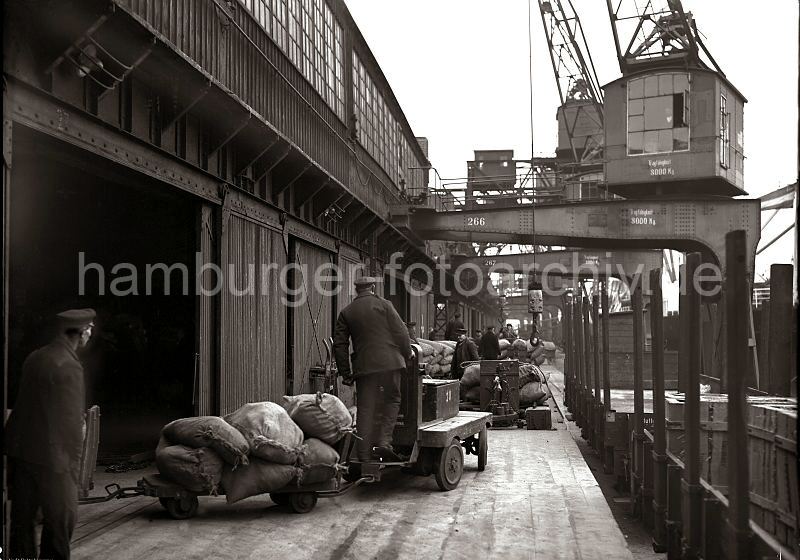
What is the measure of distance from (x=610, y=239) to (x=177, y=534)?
1761 cm

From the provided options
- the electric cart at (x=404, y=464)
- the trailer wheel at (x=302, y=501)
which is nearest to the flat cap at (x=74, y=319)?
the electric cart at (x=404, y=464)

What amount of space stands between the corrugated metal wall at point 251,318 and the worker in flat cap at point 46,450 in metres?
5.61

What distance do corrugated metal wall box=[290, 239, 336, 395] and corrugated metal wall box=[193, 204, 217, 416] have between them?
12.3ft

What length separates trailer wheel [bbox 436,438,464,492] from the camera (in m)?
8.07

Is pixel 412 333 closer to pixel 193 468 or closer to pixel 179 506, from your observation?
pixel 179 506

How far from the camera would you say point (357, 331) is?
772 centimetres

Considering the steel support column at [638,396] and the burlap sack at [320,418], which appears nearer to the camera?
the burlap sack at [320,418]

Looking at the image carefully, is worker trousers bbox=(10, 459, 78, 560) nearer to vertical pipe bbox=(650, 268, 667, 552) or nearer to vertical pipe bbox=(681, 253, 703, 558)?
vertical pipe bbox=(681, 253, 703, 558)

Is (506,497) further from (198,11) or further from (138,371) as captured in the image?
(198,11)

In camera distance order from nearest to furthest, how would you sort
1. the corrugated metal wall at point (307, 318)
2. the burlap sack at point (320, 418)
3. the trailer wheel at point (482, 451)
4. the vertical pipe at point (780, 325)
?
the burlap sack at point (320, 418) → the trailer wheel at point (482, 451) → the vertical pipe at point (780, 325) → the corrugated metal wall at point (307, 318)

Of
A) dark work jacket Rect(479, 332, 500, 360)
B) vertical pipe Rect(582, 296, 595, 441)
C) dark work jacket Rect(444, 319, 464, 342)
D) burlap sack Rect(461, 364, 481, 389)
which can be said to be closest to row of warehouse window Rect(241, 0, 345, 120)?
burlap sack Rect(461, 364, 481, 389)

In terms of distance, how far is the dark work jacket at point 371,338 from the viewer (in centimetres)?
764

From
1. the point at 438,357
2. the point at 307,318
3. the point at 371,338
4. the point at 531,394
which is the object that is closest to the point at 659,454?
the point at 371,338

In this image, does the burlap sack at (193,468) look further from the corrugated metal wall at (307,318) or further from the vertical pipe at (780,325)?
the corrugated metal wall at (307,318)
